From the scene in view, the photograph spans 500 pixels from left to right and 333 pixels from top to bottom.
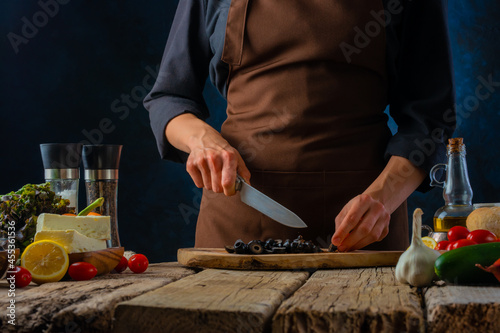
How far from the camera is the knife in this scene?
51.5 inches

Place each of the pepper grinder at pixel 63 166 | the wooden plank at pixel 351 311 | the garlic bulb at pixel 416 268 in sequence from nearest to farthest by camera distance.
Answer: the wooden plank at pixel 351 311 → the garlic bulb at pixel 416 268 → the pepper grinder at pixel 63 166

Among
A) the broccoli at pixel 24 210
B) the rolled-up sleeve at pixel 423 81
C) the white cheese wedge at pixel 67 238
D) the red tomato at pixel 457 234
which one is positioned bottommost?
the red tomato at pixel 457 234

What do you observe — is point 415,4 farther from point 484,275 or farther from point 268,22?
point 484,275

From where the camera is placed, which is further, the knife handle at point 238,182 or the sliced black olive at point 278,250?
the knife handle at point 238,182

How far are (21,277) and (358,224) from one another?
71cm

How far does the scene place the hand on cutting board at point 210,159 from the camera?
1.33m

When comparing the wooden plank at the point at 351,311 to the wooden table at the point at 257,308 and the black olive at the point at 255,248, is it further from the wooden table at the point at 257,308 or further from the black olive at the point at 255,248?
the black olive at the point at 255,248

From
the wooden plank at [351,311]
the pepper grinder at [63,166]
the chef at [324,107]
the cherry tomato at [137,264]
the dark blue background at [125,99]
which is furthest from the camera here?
the dark blue background at [125,99]

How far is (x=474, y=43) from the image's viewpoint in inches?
147

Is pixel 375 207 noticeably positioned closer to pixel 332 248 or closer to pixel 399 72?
pixel 332 248

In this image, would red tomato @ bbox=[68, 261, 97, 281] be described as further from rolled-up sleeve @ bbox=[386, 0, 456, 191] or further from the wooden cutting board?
rolled-up sleeve @ bbox=[386, 0, 456, 191]

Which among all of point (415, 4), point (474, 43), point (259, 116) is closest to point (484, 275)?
point (259, 116)

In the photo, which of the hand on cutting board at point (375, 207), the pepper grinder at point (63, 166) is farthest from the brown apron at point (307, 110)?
the pepper grinder at point (63, 166)

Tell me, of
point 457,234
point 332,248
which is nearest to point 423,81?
point 457,234
